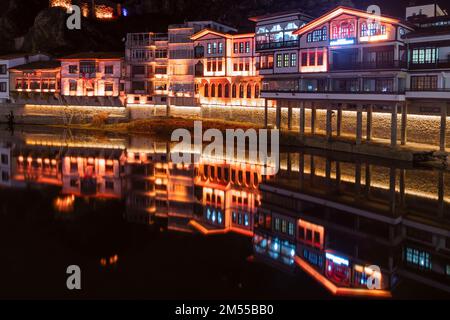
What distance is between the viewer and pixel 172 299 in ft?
50.2

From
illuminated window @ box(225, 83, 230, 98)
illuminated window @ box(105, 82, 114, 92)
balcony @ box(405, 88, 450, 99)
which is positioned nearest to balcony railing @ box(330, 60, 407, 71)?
balcony @ box(405, 88, 450, 99)

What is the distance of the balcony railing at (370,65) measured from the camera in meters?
40.9

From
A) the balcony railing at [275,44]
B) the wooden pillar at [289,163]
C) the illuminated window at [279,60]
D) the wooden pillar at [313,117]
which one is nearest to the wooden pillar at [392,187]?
the wooden pillar at [289,163]

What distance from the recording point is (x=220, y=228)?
76.3 feet

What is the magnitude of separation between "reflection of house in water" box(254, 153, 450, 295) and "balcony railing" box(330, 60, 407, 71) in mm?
10013

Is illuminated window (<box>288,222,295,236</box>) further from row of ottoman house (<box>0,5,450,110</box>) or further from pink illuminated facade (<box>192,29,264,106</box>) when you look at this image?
pink illuminated facade (<box>192,29,264,106</box>)

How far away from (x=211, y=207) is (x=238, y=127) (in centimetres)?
2821

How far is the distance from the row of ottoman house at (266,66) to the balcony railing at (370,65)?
0.09 m

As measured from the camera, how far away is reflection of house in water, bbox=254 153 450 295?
1756 cm

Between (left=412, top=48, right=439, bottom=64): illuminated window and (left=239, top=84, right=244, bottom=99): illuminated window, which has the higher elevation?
(left=412, top=48, right=439, bottom=64): illuminated window

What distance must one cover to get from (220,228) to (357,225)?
6542mm

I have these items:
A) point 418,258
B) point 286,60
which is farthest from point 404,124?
point 418,258
